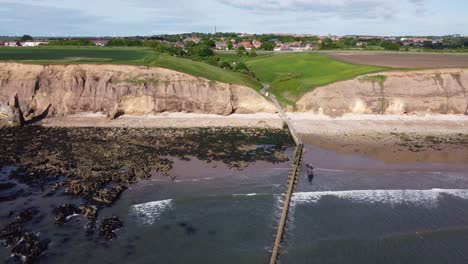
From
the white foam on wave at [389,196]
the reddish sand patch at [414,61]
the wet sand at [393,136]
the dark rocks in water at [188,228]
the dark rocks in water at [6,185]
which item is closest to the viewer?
the dark rocks in water at [188,228]

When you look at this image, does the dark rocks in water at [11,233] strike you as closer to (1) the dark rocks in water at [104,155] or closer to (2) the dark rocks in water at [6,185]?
(1) the dark rocks in water at [104,155]

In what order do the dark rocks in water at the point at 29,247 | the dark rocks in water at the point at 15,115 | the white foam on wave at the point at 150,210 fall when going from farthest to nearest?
1. the dark rocks in water at the point at 15,115
2. the white foam on wave at the point at 150,210
3. the dark rocks in water at the point at 29,247

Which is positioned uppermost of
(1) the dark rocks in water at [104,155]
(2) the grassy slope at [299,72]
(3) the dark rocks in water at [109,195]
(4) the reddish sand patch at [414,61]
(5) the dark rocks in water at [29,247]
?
(4) the reddish sand patch at [414,61]

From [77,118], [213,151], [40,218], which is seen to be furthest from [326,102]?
[40,218]

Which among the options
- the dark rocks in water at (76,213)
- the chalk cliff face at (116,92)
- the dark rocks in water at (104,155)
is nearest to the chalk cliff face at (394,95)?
the chalk cliff face at (116,92)

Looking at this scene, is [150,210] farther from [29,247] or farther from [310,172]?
[310,172]

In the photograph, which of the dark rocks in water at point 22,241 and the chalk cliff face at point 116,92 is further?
the chalk cliff face at point 116,92

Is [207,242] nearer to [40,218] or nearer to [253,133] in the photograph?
[40,218]
